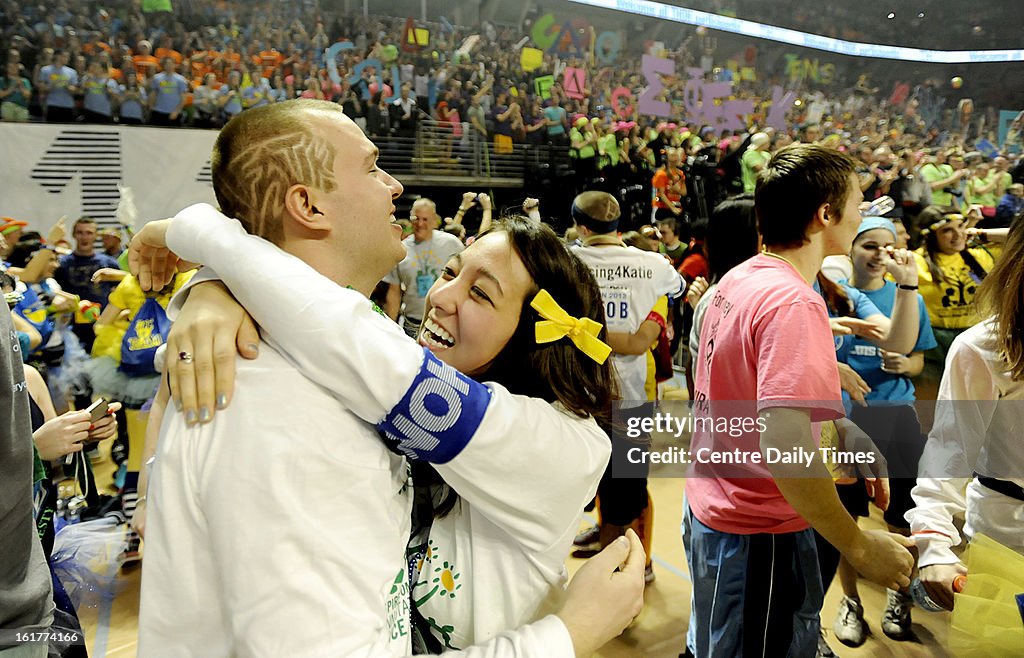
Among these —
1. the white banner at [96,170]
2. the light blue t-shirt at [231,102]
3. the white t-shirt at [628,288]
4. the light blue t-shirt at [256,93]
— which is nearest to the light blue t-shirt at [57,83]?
the white banner at [96,170]

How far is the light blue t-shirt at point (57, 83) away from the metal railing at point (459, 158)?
11.6 feet

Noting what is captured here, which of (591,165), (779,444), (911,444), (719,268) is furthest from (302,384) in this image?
(591,165)

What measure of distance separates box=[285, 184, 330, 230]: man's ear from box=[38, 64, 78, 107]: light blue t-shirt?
29.2ft

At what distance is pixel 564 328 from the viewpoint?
997mm

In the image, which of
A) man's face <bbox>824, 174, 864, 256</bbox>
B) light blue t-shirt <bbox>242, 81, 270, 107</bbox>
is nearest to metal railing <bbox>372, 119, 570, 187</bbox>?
light blue t-shirt <bbox>242, 81, 270, 107</bbox>

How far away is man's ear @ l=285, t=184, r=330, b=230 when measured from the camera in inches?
33.0

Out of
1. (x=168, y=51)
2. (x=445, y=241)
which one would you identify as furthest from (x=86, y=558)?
(x=168, y=51)

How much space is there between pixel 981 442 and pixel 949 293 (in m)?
2.57

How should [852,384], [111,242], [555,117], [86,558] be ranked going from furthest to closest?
1. [555,117]
2. [111,242]
3. [852,384]
4. [86,558]

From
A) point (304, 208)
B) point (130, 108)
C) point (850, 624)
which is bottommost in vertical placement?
point (850, 624)

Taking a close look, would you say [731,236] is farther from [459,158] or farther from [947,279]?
[459,158]

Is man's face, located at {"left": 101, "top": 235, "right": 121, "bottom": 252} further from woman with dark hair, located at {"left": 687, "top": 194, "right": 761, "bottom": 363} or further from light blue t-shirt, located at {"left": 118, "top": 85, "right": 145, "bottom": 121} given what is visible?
woman with dark hair, located at {"left": 687, "top": 194, "right": 761, "bottom": 363}

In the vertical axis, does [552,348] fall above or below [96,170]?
above

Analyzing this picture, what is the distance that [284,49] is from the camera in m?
A: 9.27
